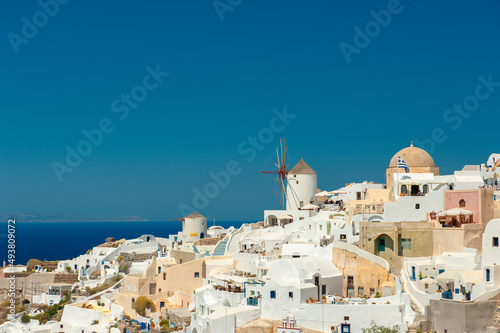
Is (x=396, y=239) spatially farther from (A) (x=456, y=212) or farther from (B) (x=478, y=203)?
(B) (x=478, y=203)

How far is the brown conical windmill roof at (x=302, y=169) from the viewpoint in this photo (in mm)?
52406

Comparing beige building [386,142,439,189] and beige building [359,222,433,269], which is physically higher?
beige building [386,142,439,189]

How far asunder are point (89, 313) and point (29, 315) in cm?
793

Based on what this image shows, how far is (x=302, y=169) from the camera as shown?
173 ft

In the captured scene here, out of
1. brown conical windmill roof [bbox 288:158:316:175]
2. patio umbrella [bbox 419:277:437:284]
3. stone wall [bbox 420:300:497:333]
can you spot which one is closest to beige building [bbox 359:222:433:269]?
patio umbrella [bbox 419:277:437:284]

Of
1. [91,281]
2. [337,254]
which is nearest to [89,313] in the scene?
[91,281]

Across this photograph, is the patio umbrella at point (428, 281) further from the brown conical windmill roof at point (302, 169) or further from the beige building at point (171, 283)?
the brown conical windmill roof at point (302, 169)

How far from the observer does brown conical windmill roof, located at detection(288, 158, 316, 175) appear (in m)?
52.4

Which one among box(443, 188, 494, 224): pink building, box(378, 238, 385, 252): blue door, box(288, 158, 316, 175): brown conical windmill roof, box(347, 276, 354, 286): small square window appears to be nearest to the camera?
box(347, 276, 354, 286): small square window

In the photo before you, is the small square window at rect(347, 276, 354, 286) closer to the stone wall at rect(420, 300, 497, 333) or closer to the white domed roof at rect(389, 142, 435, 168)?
the stone wall at rect(420, 300, 497, 333)

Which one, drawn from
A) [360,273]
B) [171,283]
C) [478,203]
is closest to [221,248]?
[171,283]

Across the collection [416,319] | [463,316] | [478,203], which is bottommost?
[416,319]

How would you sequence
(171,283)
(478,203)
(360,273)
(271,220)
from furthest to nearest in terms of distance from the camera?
(271,220) → (171,283) → (478,203) → (360,273)

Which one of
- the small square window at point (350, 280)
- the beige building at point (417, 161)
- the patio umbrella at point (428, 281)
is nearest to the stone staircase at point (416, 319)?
the patio umbrella at point (428, 281)
